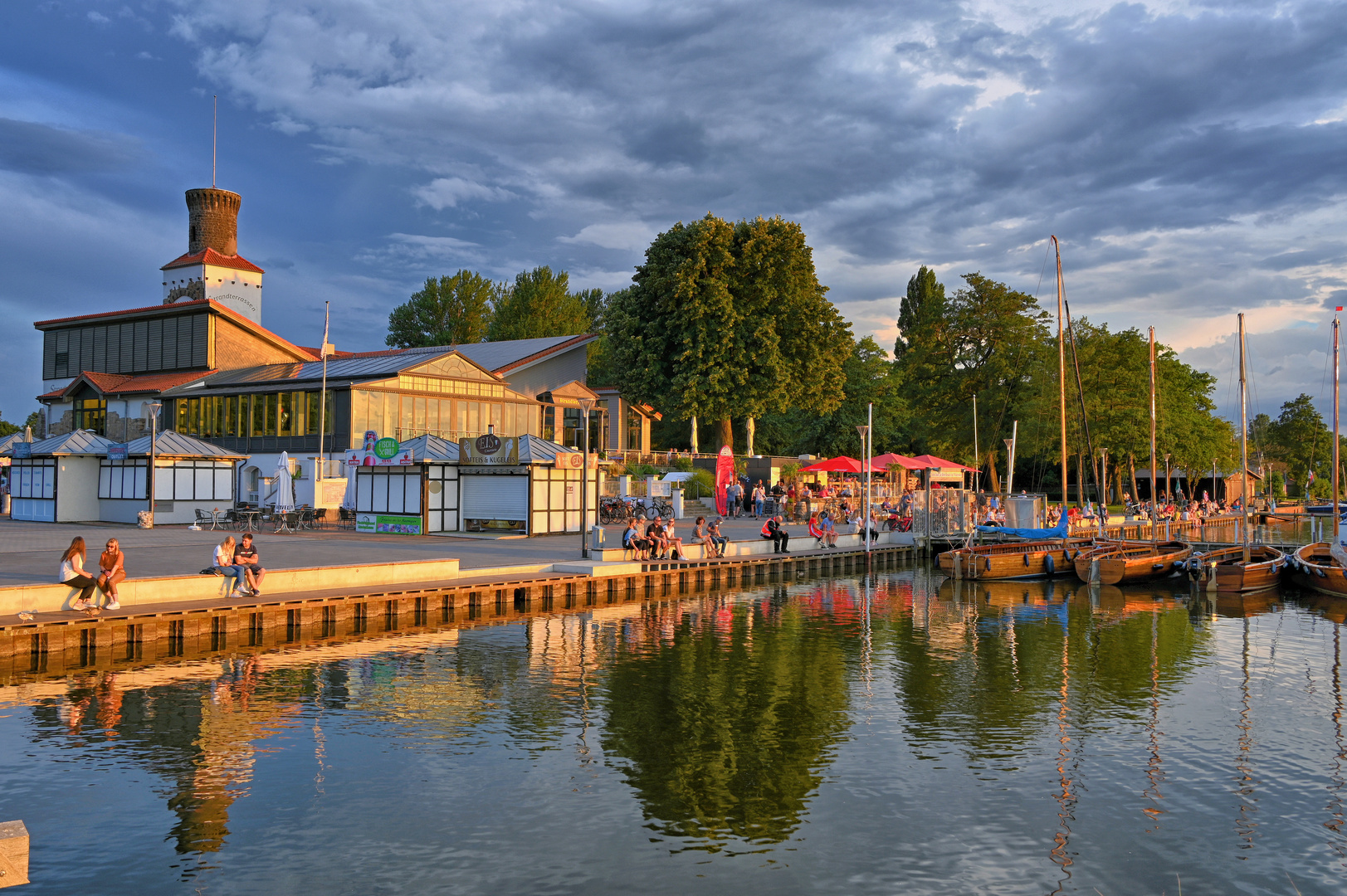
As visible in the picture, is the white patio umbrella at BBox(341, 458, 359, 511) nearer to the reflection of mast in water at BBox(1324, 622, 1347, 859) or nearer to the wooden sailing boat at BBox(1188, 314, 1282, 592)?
the wooden sailing boat at BBox(1188, 314, 1282, 592)

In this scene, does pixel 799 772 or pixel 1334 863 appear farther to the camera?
pixel 799 772

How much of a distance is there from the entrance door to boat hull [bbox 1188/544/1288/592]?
25300 millimetres

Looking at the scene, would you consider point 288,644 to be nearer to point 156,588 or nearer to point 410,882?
point 156,588

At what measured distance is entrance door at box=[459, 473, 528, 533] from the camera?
40.7m

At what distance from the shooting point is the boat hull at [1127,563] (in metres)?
37.0

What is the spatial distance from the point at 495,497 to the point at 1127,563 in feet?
79.9

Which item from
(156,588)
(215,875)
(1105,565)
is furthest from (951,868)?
(1105,565)

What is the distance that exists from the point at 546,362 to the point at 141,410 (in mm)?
24865

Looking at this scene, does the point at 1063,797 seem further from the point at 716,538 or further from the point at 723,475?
the point at 723,475

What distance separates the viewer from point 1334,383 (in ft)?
158

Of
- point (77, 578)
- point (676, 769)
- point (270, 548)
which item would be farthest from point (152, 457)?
point (676, 769)

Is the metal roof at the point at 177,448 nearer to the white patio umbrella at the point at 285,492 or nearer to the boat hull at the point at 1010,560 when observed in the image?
the white patio umbrella at the point at 285,492

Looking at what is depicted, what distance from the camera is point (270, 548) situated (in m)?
33.3

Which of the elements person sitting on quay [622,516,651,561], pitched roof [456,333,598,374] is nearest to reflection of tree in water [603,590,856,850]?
person sitting on quay [622,516,651,561]
